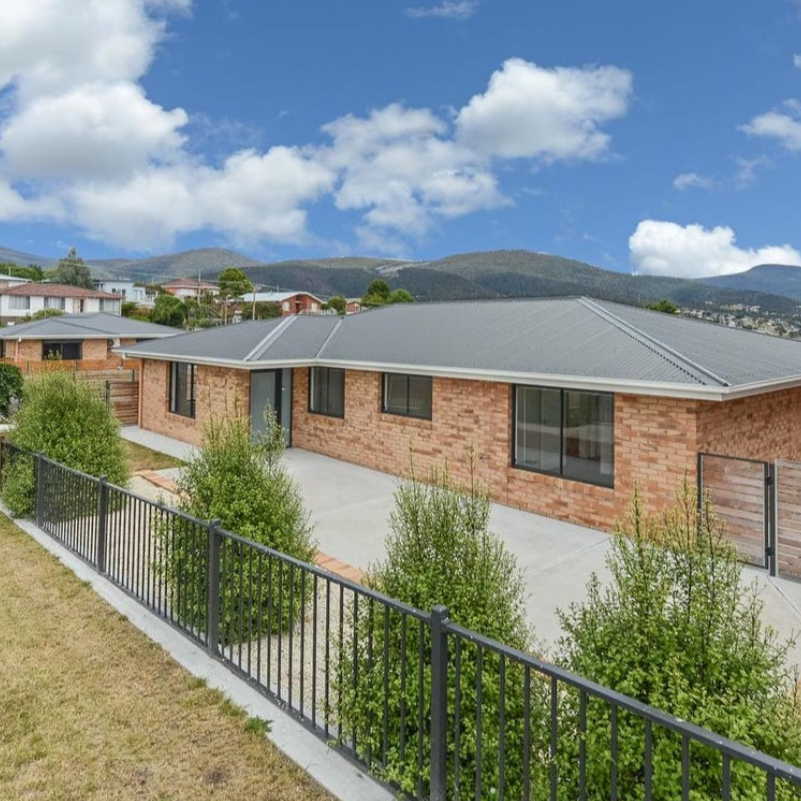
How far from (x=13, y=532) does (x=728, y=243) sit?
66648mm

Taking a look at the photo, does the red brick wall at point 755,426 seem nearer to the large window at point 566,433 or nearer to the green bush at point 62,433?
the large window at point 566,433

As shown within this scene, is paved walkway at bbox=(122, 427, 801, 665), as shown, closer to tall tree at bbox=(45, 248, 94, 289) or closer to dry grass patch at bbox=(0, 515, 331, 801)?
dry grass patch at bbox=(0, 515, 331, 801)

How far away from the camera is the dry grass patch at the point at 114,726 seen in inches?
140

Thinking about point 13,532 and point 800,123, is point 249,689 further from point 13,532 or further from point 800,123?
point 800,123

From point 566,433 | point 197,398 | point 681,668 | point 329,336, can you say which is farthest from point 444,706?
point 329,336

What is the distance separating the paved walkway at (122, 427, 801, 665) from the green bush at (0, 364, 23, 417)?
13.6m

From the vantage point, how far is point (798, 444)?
1130 cm

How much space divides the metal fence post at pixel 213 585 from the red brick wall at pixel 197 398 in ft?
28.5

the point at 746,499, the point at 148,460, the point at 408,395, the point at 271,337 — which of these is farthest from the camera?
the point at 271,337

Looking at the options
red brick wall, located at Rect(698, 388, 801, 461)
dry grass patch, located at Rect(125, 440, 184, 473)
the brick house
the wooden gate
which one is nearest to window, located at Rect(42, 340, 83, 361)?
the wooden gate

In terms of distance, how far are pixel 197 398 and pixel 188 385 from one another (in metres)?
0.79

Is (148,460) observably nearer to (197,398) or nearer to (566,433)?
(197,398)

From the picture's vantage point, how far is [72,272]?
296 feet

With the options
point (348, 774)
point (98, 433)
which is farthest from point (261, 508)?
point (98, 433)
